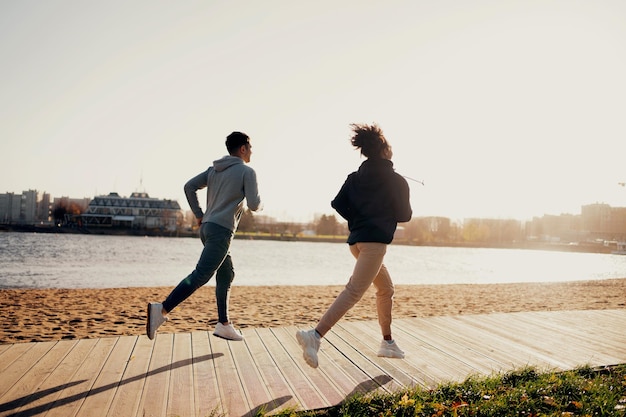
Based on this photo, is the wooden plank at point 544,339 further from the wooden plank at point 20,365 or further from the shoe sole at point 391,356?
the wooden plank at point 20,365

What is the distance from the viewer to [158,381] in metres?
2.99

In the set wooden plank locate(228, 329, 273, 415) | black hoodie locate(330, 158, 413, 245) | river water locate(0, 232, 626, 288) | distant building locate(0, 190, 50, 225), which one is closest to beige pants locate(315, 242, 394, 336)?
black hoodie locate(330, 158, 413, 245)

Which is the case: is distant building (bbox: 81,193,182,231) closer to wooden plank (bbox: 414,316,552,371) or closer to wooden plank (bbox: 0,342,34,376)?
wooden plank (bbox: 414,316,552,371)

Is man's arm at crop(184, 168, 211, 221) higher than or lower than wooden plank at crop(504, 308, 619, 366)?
higher

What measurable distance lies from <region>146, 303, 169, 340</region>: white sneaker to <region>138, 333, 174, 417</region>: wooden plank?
23cm

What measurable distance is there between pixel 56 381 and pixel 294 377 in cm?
159

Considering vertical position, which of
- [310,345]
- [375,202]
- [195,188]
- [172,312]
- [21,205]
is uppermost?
[21,205]

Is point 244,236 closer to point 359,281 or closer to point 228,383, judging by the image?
point 359,281

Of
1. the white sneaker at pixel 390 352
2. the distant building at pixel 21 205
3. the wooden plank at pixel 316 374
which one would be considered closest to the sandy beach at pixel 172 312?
the wooden plank at pixel 316 374

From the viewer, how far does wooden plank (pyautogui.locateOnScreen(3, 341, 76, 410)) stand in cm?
263

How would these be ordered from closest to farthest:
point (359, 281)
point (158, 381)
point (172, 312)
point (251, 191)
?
point (158, 381)
point (359, 281)
point (251, 191)
point (172, 312)

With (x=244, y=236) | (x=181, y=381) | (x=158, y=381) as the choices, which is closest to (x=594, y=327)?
(x=181, y=381)

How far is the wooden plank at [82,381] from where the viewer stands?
8.19ft

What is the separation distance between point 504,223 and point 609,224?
43074mm
